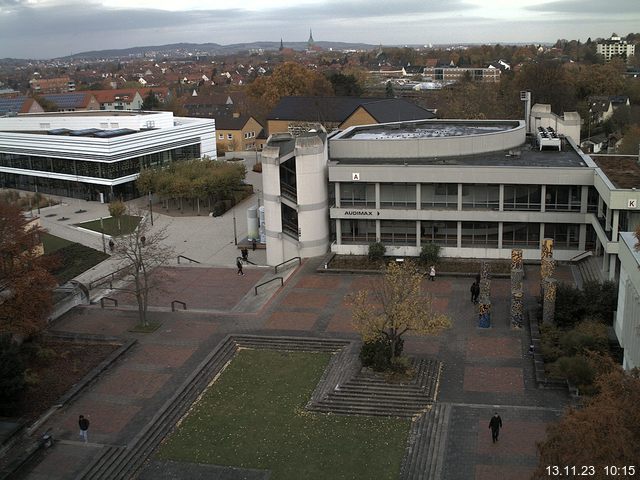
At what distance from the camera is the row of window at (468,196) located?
38.7 metres

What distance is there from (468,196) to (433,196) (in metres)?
1.96

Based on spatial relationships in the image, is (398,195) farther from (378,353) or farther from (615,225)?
(378,353)

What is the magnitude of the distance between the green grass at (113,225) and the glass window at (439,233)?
22923mm

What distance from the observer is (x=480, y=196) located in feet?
131

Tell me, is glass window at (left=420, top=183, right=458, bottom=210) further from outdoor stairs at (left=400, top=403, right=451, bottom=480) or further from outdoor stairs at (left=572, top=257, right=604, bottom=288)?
outdoor stairs at (left=400, top=403, right=451, bottom=480)

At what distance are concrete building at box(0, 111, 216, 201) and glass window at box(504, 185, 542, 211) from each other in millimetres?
37763

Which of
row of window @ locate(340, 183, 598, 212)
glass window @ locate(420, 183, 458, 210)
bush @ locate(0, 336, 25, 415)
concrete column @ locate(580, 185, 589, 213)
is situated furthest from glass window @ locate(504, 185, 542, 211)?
bush @ locate(0, 336, 25, 415)

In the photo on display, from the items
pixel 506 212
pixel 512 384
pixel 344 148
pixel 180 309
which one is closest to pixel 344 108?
pixel 344 148

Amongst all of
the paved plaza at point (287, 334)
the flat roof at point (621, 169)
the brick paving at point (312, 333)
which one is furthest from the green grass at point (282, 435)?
the flat roof at point (621, 169)

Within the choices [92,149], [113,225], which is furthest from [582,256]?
[92,149]

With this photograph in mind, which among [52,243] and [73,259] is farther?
[52,243]

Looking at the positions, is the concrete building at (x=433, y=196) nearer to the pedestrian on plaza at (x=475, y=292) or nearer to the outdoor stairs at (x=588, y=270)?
the outdoor stairs at (x=588, y=270)

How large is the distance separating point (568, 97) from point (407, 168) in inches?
2298

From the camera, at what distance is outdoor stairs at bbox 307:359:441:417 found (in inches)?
975
